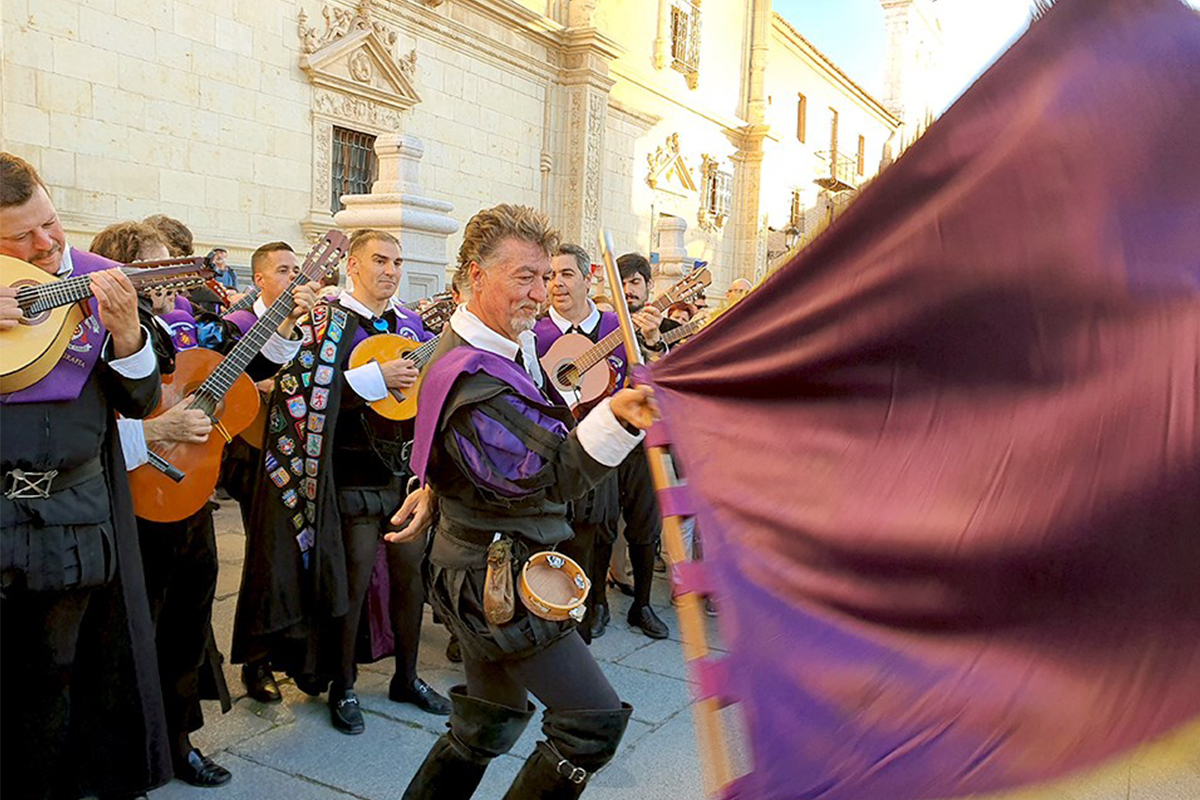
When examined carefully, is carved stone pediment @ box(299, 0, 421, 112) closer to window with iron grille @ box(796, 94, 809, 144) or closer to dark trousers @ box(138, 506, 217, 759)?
dark trousers @ box(138, 506, 217, 759)

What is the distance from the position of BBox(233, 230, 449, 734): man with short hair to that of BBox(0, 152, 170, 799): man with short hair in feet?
3.25

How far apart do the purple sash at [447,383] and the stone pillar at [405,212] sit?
358 centimetres

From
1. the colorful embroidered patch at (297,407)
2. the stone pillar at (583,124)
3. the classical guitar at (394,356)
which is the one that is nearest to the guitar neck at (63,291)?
the colorful embroidered patch at (297,407)

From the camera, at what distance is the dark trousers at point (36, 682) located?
8.87 feet

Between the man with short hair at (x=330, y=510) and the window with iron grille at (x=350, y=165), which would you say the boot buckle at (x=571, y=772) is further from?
the window with iron grille at (x=350, y=165)

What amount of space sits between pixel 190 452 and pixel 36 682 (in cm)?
100

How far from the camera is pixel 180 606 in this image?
3.57m

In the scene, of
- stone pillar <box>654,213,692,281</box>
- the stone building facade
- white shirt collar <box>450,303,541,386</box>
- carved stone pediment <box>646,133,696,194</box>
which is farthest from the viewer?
carved stone pediment <box>646,133,696,194</box>

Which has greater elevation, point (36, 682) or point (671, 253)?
point (671, 253)

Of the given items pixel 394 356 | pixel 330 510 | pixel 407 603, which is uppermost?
pixel 394 356

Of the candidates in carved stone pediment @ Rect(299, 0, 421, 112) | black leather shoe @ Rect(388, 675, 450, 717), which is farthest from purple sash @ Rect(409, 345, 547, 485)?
carved stone pediment @ Rect(299, 0, 421, 112)

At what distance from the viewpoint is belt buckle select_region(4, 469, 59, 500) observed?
257 centimetres

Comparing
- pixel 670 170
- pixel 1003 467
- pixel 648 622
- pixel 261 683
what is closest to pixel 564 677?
pixel 1003 467

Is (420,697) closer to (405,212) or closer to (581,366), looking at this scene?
(581,366)
